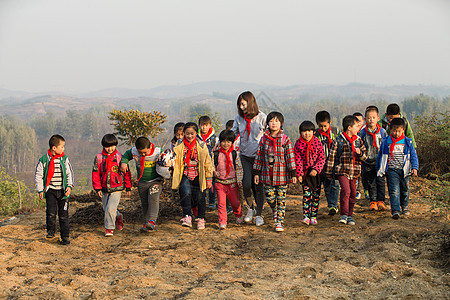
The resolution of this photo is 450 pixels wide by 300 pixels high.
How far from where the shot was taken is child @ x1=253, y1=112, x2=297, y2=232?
21.5 ft

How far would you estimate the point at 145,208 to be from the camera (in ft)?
22.7

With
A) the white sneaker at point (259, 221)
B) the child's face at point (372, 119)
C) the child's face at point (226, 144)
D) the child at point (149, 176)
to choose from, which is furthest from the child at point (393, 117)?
the child at point (149, 176)

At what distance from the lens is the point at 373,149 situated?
7.54 meters

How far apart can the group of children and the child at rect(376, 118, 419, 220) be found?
2cm

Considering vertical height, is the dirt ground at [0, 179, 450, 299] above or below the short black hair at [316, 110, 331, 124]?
below

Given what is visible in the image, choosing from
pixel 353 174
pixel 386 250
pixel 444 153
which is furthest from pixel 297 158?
pixel 444 153

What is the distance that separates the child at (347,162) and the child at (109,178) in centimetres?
344

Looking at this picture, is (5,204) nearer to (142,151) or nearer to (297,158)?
(142,151)

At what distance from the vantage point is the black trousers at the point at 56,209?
619cm

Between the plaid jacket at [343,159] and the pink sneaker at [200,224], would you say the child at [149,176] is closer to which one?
the pink sneaker at [200,224]

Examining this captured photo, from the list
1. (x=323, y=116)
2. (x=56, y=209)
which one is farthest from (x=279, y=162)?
(x=56, y=209)

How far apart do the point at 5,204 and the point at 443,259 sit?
16514 millimetres

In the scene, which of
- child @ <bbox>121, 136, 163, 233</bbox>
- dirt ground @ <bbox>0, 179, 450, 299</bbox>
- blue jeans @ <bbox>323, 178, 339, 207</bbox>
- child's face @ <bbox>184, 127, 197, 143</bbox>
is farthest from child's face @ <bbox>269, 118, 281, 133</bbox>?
child @ <bbox>121, 136, 163, 233</bbox>

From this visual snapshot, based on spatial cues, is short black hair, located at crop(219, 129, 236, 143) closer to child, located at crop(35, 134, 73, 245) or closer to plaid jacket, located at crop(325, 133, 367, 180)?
plaid jacket, located at crop(325, 133, 367, 180)
